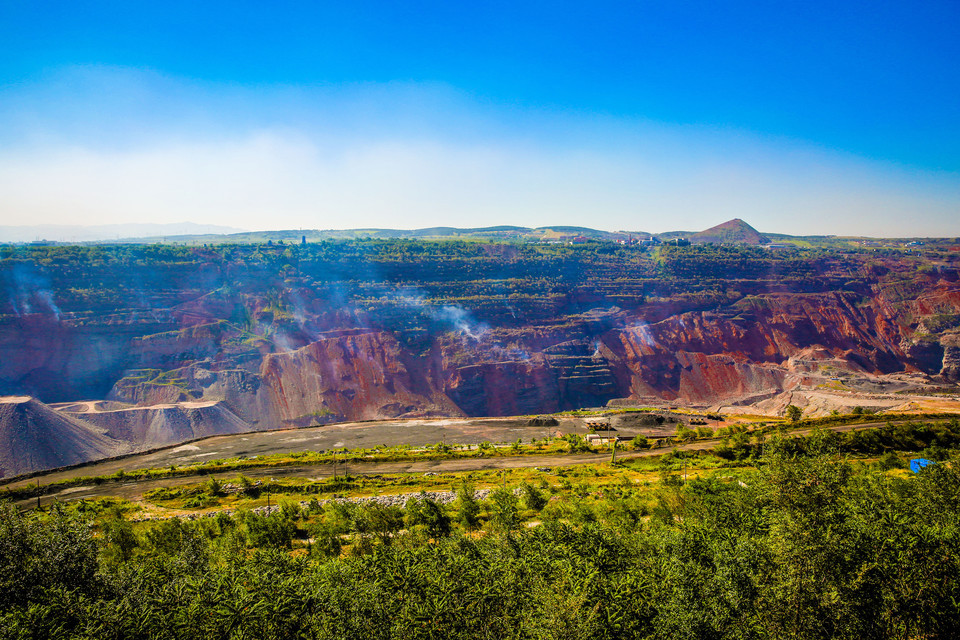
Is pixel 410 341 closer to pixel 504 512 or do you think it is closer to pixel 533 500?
pixel 533 500

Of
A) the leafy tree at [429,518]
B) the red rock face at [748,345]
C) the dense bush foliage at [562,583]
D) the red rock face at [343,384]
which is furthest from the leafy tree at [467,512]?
the red rock face at [748,345]

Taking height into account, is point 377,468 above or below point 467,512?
below

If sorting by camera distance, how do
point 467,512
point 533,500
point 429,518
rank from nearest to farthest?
point 429,518 → point 467,512 → point 533,500

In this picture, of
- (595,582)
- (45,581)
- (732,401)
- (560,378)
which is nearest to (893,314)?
(732,401)

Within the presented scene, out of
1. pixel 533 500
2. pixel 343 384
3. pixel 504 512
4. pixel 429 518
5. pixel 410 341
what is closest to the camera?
pixel 504 512

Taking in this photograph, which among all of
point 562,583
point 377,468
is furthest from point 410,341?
point 562,583

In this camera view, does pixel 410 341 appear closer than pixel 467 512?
No

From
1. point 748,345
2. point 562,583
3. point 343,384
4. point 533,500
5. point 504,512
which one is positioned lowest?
point 343,384
